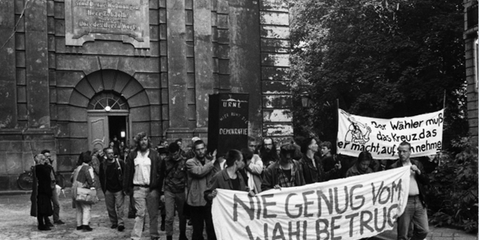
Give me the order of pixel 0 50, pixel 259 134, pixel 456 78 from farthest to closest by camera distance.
Answer: pixel 456 78
pixel 259 134
pixel 0 50

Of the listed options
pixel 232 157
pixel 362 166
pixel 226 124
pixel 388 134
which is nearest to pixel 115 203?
pixel 226 124

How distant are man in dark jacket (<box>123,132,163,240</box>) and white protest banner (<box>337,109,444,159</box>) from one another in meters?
3.58

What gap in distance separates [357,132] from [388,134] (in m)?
0.58

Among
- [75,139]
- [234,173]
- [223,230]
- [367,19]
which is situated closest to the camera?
[223,230]

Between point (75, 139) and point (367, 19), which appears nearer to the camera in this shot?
point (75, 139)

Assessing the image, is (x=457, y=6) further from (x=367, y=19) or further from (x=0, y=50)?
(x=0, y=50)

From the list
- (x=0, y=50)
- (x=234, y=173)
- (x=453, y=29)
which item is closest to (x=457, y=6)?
(x=453, y=29)

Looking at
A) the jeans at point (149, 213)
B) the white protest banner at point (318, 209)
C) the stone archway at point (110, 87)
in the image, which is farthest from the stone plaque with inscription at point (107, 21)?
the white protest banner at point (318, 209)

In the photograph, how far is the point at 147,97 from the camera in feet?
68.1

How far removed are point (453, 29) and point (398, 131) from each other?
53.5ft

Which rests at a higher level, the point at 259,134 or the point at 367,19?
the point at 367,19

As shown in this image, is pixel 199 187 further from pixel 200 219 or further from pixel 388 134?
pixel 388 134

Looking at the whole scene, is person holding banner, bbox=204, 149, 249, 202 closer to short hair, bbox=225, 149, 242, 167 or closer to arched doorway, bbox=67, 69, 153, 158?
short hair, bbox=225, 149, 242, 167

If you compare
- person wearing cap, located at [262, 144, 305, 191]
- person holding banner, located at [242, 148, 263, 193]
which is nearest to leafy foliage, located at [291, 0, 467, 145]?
person holding banner, located at [242, 148, 263, 193]
